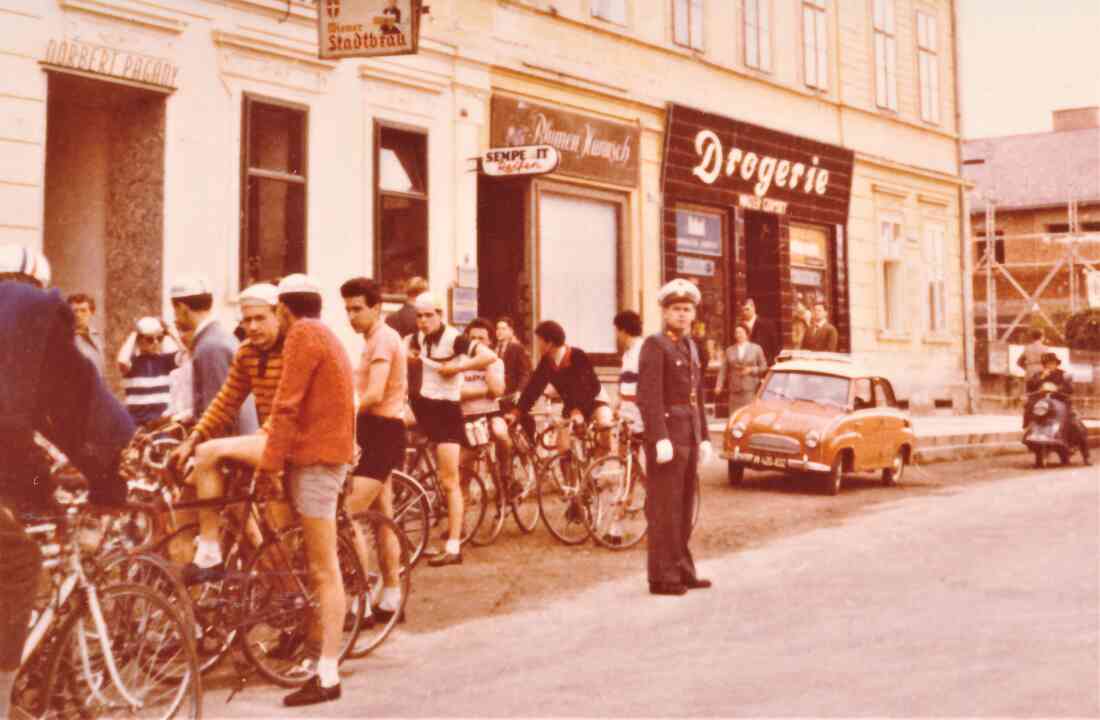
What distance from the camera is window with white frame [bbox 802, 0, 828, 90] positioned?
77.7 ft

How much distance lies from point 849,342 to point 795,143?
404 cm

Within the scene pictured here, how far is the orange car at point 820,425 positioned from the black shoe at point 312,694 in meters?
9.39

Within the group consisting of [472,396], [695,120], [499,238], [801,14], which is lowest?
[472,396]

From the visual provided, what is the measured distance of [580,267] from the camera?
18.9 meters

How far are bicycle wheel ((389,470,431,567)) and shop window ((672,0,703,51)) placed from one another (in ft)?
43.6

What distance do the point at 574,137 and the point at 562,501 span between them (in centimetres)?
887

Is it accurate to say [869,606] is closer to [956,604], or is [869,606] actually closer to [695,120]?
[956,604]

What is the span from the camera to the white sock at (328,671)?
579 centimetres

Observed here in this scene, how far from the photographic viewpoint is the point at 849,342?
80.7ft

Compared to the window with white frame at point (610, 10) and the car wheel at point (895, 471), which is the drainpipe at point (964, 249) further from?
the car wheel at point (895, 471)

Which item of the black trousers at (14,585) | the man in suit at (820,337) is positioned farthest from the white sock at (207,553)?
the man in suit at (820,337)

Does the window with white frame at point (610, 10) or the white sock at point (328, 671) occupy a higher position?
the window with white frame at point (610, 10)

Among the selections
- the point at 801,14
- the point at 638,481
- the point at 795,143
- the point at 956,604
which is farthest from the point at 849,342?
the point at 956,604

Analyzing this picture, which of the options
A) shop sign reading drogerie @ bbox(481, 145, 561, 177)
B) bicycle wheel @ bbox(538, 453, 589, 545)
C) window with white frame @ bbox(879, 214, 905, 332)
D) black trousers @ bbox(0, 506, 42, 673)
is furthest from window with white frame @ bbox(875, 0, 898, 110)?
black trousers @ bbox(0, 506, 42, 673)
